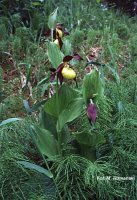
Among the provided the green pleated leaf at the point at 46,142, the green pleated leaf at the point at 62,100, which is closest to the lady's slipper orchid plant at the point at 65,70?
the green pleated leaf at the point at 62,100

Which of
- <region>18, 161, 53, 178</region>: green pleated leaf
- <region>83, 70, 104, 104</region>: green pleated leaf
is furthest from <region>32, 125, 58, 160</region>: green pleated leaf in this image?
<region>83, 70, 104, 104</region>: green pleated leaf

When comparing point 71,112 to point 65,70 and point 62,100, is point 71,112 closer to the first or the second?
point 62,100

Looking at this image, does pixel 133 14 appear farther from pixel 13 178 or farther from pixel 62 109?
pixel 13 178

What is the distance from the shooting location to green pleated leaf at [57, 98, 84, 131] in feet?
4.74

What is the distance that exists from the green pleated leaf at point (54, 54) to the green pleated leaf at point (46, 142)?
294 millimetres

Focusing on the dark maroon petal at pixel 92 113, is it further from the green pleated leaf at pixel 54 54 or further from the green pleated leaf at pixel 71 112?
the green pleated leaf at pixel 54 54

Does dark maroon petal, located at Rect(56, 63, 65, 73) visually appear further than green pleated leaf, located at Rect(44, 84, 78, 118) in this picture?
No

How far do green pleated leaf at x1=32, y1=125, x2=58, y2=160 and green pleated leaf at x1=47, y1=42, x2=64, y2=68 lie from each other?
0.97ft

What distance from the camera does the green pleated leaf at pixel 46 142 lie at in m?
1.47

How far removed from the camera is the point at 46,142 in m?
1.51

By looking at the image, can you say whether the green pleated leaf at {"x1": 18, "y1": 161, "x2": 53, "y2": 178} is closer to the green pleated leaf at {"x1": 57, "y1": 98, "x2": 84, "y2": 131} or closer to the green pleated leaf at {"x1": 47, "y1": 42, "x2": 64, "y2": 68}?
the green pleated leaf at {"x1": 57, "y1": 98, "x2": 84, "y2": 131}

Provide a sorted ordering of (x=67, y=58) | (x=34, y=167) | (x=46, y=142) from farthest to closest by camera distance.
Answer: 1. (x=46, y=142)
2. (x=67, y=58)
3. (x=34, y=167)

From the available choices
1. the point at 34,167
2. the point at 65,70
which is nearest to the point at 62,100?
the point at 65,70

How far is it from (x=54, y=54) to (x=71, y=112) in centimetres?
26
